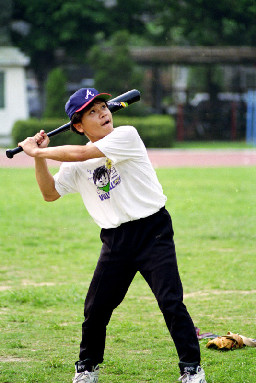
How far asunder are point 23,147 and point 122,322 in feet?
6.68

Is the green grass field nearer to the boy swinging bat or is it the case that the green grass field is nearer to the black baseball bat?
the boy swinging bat

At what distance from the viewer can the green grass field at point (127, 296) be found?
4488 millimetres

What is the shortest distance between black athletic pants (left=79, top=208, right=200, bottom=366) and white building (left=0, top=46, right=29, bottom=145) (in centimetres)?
2434

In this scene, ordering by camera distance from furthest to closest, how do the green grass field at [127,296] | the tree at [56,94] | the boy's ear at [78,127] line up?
the tree at [56,94], the green grass field at [127,296], the boy's ear at [78,127]

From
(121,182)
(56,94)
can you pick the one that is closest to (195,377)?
(121,182)

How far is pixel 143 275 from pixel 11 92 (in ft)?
82.1

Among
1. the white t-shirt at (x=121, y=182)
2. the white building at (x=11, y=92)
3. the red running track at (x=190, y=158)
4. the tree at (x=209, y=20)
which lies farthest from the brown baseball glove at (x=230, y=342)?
the tree at (x=209, y=20)

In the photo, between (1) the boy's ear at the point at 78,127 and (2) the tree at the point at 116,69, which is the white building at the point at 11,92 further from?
(1) the boy's ear at the point at 78,127

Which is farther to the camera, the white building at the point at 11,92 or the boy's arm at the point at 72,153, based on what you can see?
the white building at the point at 11,92

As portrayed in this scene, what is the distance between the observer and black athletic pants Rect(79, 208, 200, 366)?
12.7ft

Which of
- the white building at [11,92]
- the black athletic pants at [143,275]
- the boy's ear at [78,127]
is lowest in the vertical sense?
the white building at [11,92]

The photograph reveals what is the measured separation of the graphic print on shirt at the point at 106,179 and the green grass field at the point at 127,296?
3.79 feet

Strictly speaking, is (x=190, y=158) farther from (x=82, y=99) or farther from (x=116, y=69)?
(x=82, y=99)

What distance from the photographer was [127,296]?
6398 millimetres
